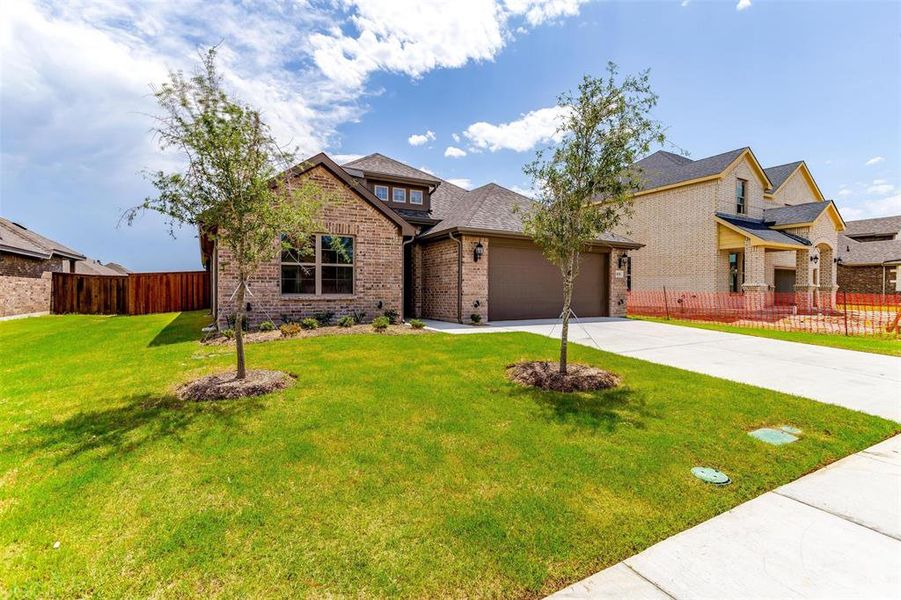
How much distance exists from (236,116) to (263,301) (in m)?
6.77

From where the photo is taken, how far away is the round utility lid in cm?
320

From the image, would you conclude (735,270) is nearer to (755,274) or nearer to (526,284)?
(755,274)

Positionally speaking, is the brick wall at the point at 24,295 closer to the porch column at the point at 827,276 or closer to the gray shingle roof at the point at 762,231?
the gray shingle roof at the point at 762,231

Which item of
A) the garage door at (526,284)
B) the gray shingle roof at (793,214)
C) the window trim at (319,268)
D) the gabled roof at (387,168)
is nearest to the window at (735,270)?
the gray shingle roof at (793,214)

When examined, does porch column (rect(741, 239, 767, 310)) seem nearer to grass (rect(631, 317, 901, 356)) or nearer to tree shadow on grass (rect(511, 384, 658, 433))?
grass (rect(631, 317, 901, 356))

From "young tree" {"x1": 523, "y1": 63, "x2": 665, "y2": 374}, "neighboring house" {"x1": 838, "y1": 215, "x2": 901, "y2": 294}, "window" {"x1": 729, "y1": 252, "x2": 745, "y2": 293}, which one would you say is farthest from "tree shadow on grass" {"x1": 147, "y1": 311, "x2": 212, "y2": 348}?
"neighboring house" {"x1": 838, "y1": 215, "x2": 901, "y2": 294}

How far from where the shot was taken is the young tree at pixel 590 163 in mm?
5477

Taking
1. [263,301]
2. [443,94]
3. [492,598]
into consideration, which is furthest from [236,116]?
[443,94]

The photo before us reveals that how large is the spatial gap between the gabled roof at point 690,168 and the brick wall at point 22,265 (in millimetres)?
28524

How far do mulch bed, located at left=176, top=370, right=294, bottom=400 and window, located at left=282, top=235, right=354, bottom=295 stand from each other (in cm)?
551

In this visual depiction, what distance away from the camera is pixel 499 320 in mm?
13961

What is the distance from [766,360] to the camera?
305 inches

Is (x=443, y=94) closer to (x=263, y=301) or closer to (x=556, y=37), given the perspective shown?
(x=556, y=37)

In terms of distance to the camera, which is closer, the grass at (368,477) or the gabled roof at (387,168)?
the grass at (368,477)
